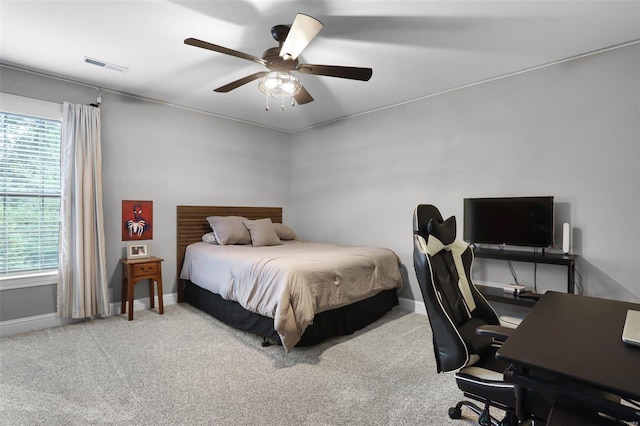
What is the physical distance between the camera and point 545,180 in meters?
3.07

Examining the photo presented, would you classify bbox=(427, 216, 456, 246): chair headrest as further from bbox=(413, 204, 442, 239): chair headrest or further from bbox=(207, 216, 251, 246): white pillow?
bbox=(207, 216, 251, 246): white pillow

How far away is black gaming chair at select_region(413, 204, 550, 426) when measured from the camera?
139 cm

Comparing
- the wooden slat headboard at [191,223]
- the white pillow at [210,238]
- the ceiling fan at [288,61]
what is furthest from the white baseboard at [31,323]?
the ceiling fan at [288,61]

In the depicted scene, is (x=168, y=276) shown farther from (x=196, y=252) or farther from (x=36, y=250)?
(x=36, y=250)

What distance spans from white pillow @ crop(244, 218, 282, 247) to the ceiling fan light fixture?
1.97m

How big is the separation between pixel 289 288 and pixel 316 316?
17.4 inches

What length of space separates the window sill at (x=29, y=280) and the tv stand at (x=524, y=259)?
4.24 meters

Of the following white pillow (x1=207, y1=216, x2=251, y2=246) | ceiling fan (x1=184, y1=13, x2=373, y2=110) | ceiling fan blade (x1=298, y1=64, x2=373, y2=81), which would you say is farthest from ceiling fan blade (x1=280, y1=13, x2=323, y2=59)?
white pillow (x1=207, y1=216, x2=251, y2=246)

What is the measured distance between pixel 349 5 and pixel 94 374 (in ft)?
10.4

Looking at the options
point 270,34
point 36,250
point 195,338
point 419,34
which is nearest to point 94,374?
point 195,338

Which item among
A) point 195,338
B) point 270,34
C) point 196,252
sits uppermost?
point 270,34

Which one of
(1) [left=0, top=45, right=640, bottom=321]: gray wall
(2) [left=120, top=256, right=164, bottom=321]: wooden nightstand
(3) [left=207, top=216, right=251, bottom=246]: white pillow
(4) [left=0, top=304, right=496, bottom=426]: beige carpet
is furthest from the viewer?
(3) [left=207, top=216, right=251, bottom=246]: white pillow

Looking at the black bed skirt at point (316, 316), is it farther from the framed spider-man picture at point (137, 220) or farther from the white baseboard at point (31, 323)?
the white baseboard at point (31, 323)

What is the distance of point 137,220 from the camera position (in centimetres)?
391
